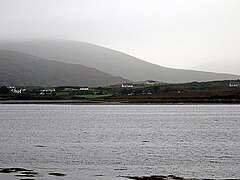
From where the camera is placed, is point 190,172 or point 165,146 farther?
point 165,146

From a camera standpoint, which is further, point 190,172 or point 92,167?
point 92,167

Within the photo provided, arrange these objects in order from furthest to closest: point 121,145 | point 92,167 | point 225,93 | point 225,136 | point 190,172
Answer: point 225,93 → point 225,136 → point 121,145 → point 92,167 → point 190,172

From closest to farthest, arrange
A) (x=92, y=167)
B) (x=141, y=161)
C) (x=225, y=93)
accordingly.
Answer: (x=92, y=167), (x=141, y=161), (x=225, y=93)

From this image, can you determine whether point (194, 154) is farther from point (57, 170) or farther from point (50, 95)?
point (50, 95)

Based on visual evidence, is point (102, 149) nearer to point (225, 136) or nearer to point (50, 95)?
point (225, 136)

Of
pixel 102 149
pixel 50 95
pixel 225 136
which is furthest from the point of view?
pixel 50 95

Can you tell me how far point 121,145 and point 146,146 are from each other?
2.24 meters

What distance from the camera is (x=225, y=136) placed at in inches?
1887

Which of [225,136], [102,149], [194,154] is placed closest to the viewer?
[194,154]

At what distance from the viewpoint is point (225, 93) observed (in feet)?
413

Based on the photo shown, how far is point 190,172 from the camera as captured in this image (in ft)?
87.6

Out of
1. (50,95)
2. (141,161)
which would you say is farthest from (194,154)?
(50,95)

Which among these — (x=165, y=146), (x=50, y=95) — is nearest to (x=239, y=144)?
(x=165, y=146)

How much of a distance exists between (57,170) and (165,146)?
A: 14.2 metres
